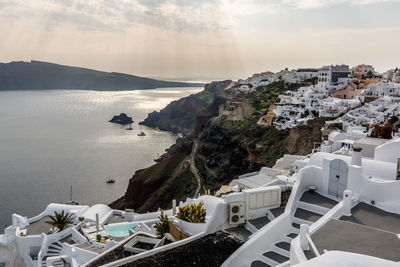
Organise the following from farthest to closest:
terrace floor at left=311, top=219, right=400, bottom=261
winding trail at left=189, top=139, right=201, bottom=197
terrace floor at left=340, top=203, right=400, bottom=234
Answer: winding trail at left=189, top=139, right=201, bottom=197, terrace floor at left=340, top=203, right=400, bottom=234, terrace floor at left=311, top=219, right=400, bottom=261

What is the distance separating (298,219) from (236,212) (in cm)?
194

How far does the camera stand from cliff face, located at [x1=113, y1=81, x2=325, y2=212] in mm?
37656

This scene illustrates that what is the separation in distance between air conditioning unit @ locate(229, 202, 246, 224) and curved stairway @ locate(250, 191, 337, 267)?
1143mm

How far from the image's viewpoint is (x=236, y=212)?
10.6m

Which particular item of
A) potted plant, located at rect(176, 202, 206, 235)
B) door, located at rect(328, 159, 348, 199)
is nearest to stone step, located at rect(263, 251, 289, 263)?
potted plant, located at rect(176, 202, 206, 235)

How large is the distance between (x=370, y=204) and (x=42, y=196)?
158 feet

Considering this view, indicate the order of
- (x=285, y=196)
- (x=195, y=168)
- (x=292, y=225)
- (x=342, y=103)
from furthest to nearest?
(x=195, y=168), (x=342, y=103), (x=285, y=196), (x=292, y=225)

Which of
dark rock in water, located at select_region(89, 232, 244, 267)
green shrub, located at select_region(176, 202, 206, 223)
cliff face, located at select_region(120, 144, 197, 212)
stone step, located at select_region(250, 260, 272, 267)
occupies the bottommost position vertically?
cliff face, located at select_region(120, 144, 197, 212)

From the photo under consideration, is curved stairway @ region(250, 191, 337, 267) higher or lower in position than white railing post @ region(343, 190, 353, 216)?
lower

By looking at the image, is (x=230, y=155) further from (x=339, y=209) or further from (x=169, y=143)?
(x=169, y=143)

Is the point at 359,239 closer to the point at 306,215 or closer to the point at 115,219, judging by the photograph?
the point at 306,215

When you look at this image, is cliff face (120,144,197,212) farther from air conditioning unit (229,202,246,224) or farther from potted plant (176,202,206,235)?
air conditioning unit (229,202,246,224)

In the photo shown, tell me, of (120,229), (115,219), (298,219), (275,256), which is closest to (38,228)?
(115,219)

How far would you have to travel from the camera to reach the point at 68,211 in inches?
930
